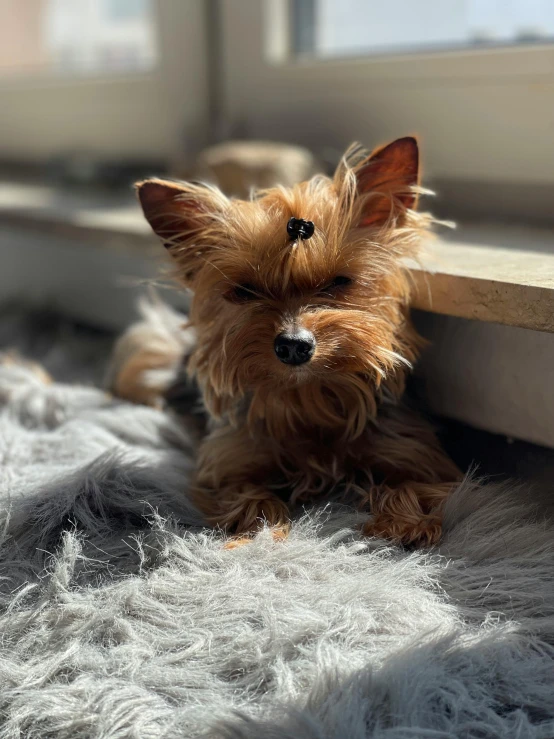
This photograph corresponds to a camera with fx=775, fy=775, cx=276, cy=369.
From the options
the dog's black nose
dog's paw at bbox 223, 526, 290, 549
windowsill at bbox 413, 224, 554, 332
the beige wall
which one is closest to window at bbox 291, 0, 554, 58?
windowsill at bbox 413, 224, 554, 332

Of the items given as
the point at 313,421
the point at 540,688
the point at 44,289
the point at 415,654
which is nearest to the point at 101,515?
the point at 313,421

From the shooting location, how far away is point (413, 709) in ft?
2.35

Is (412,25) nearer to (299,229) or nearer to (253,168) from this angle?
(253,168)

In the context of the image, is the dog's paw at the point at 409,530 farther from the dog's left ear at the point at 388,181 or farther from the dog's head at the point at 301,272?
the dog's left ear at the point at 388,181

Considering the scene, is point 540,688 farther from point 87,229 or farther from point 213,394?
point 87,229

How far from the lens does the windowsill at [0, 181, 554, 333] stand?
103 cm

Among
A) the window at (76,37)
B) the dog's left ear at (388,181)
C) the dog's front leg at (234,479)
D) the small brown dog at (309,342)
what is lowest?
the dog's front leg at (234,479)

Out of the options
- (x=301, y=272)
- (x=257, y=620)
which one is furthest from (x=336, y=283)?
(x=257, y=620)

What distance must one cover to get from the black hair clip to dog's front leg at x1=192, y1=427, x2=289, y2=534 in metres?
0.33

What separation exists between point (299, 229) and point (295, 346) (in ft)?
0.51

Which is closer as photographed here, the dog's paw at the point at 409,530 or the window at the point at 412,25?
the dog's paw at the point at 409,530

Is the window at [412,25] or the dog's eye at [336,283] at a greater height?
the window at [412,25]

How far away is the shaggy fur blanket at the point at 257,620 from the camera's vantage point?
0.73 metres

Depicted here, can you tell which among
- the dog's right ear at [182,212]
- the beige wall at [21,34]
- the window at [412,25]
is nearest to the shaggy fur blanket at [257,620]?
the dog's right ear at [182,212]
